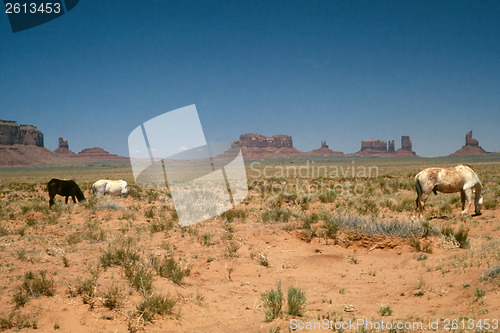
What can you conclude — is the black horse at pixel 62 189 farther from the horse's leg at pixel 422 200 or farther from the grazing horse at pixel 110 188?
the horse's leg at pixel 422 200

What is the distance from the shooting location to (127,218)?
12.1 meters

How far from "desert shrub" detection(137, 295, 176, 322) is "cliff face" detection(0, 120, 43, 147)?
583 ft

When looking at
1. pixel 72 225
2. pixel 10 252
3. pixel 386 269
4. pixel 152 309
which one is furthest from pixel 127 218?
pixel 386 269

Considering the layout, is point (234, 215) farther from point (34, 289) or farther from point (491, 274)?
point (491, 274)

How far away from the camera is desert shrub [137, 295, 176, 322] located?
4.55 metres

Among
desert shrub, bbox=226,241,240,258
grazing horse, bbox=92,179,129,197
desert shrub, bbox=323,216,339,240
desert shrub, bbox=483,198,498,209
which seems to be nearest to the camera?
desert shrub, bbox=226,241,240,258

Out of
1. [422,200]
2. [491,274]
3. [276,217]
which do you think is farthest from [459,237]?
[276,217]

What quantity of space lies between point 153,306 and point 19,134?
186 m

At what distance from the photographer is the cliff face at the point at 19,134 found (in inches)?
5748

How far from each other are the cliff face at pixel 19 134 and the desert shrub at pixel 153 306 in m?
178

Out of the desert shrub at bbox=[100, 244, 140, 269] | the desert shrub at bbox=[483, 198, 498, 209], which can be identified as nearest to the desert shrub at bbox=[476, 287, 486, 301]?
the desert shrub at bbox=[100, 244, 140, 269]

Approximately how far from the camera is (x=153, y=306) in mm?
4680

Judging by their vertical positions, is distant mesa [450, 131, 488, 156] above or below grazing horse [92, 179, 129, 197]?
above

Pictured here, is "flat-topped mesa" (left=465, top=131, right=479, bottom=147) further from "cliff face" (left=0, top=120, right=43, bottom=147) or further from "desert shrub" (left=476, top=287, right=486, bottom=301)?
"cliff face" (left=0, top=120, right=43, bottom=147)
